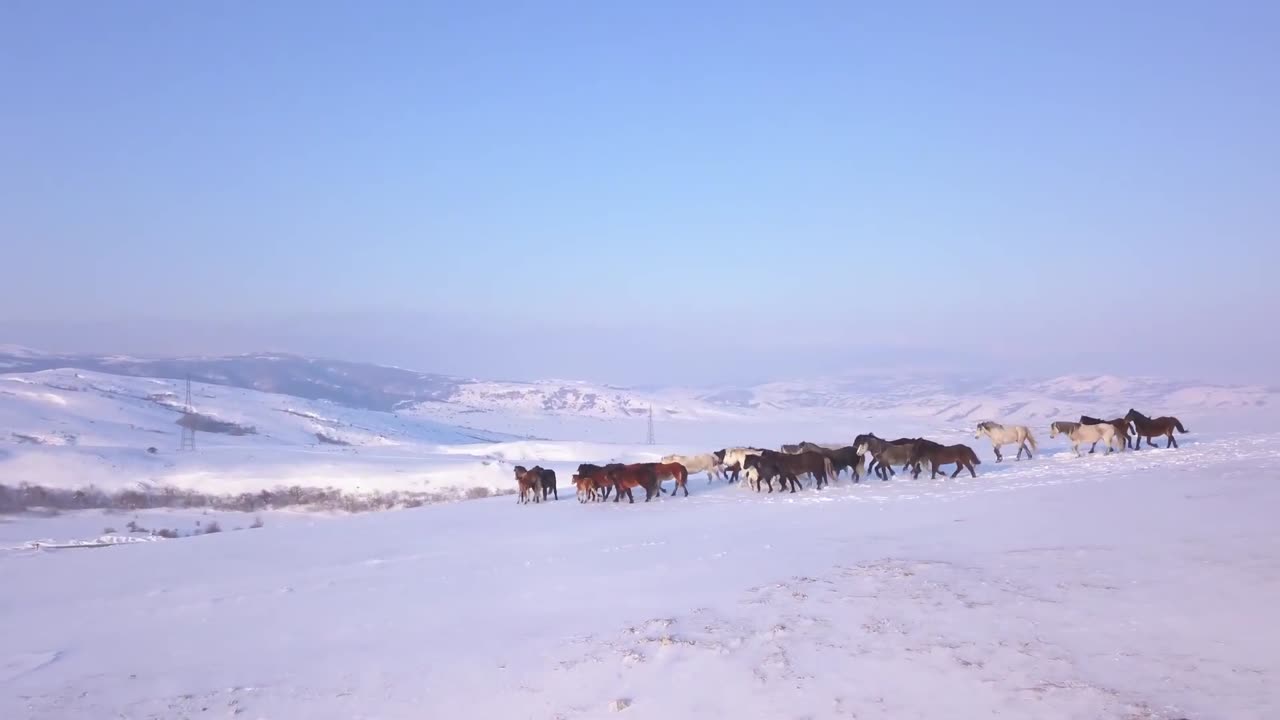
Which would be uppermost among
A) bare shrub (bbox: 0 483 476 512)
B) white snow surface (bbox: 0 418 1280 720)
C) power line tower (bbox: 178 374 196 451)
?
power line tower (bbox: 178 374 196 451)

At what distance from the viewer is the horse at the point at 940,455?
1920 cm

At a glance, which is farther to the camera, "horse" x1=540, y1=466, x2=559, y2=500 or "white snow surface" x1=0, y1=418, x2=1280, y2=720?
"horse" x1=540, y1=466, x2=559, y2=500

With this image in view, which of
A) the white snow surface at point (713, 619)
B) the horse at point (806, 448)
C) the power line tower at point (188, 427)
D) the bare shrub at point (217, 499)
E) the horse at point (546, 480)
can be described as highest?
the power line tower at point (188, 427)

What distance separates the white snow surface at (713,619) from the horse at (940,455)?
4378 millimetres

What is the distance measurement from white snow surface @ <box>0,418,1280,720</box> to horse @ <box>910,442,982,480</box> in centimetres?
438

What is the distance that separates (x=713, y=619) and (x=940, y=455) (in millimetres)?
12878

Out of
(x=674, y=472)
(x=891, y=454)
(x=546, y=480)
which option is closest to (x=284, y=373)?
(x=546, y=480)

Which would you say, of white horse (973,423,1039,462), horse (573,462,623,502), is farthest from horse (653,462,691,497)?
white horse (973,423,1039,462)

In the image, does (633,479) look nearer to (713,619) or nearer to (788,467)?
(788,467)

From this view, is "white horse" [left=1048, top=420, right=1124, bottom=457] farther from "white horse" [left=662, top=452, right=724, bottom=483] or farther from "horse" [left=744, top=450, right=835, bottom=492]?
"white horse" [left=662, top=452, right=724, bottom=483]

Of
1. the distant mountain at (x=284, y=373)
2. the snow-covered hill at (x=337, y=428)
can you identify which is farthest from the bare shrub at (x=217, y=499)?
the distant mountain at (x=284, y=373)

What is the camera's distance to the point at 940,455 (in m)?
19.2

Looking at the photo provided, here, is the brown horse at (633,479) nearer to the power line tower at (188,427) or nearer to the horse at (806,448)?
the horse at (806,448)

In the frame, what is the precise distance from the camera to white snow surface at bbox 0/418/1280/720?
20.6 ft
